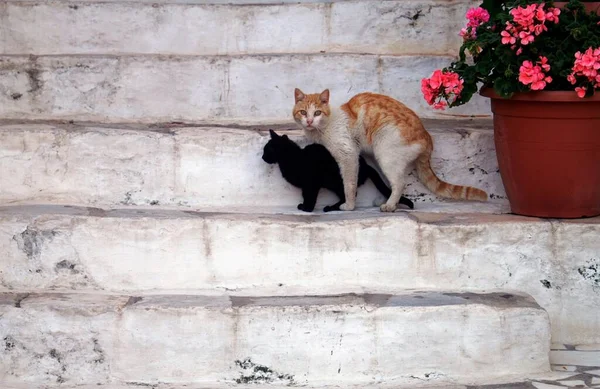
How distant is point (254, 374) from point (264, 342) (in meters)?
0.14

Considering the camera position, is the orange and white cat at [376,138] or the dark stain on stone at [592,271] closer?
the dark stain on stone at [592,271]

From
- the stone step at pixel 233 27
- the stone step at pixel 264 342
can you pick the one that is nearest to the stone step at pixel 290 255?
the stone step at pixel 264 342

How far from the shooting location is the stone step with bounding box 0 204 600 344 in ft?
12.8

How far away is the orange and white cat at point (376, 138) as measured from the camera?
4.25m

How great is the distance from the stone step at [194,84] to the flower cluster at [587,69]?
1149 mm

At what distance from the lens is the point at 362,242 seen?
3947 mm

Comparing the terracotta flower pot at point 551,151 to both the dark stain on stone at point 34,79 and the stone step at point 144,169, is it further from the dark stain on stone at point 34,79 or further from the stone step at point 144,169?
the dark stain on stone at point 34,79

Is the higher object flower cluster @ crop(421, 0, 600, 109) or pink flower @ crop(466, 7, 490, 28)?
pink flower @ crop(466, 7, 490, 28)

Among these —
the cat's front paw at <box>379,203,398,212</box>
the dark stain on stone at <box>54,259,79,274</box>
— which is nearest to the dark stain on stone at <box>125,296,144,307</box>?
the dark stain on stone at <box>54,259,79,274</box>

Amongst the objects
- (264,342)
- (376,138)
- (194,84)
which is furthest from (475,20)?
(264,342)

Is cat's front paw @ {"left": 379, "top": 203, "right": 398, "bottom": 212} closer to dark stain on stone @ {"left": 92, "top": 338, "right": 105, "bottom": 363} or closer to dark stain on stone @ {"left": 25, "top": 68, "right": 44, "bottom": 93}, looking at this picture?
dark stain on stone @ {"left": 92, "top": 338, "right": 105, "bottom": 363}

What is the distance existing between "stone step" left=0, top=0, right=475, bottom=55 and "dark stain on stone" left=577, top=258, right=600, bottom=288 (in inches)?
68.6

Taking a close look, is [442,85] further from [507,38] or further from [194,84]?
[194,84]

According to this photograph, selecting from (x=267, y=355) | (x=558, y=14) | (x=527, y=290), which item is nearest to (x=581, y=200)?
(x=527, y=290)
